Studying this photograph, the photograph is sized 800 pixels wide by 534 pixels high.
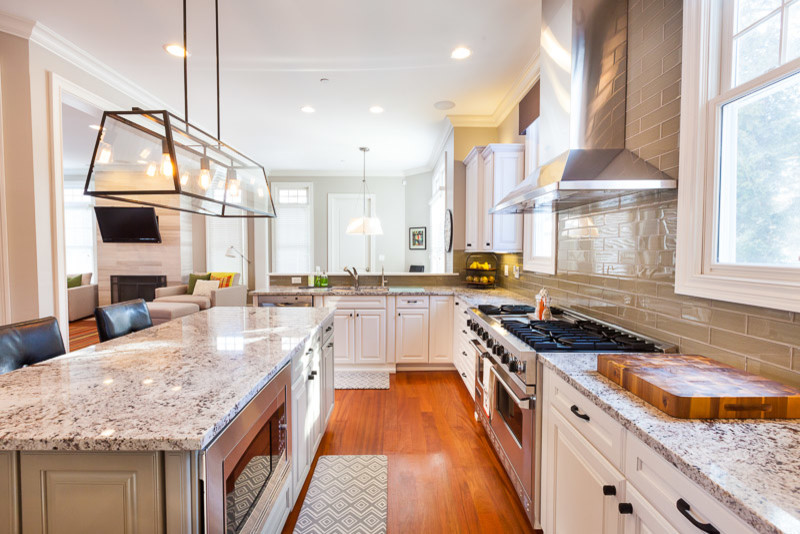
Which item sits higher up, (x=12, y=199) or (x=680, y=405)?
(x=12, y=199)

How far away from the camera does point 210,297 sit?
6.00 metres

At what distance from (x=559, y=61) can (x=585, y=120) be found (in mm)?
408

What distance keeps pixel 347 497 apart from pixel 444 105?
12.2 ft

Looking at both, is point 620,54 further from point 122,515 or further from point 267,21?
point 122,515

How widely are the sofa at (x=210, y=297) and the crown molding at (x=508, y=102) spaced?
4.57 meters

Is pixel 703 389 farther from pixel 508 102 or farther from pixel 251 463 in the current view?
pixel 508 102

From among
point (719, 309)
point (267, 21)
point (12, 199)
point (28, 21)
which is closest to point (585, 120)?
point (719, 309)

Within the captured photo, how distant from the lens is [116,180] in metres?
1.45

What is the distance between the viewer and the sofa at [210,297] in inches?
229

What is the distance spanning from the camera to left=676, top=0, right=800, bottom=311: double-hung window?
110cm

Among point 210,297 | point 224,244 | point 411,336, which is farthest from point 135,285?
point 411,336

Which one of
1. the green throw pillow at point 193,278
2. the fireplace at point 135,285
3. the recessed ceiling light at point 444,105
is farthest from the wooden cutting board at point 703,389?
the fireplace at point 135,285

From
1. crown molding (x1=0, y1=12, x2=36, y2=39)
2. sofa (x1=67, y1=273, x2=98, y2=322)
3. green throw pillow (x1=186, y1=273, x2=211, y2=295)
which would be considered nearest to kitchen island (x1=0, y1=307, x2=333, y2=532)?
crown molding (x1=0, y1=12, x2=36, y2=39)

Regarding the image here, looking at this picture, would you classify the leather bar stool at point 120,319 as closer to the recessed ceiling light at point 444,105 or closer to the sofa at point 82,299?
the recessed ceiling light at point 444,105
